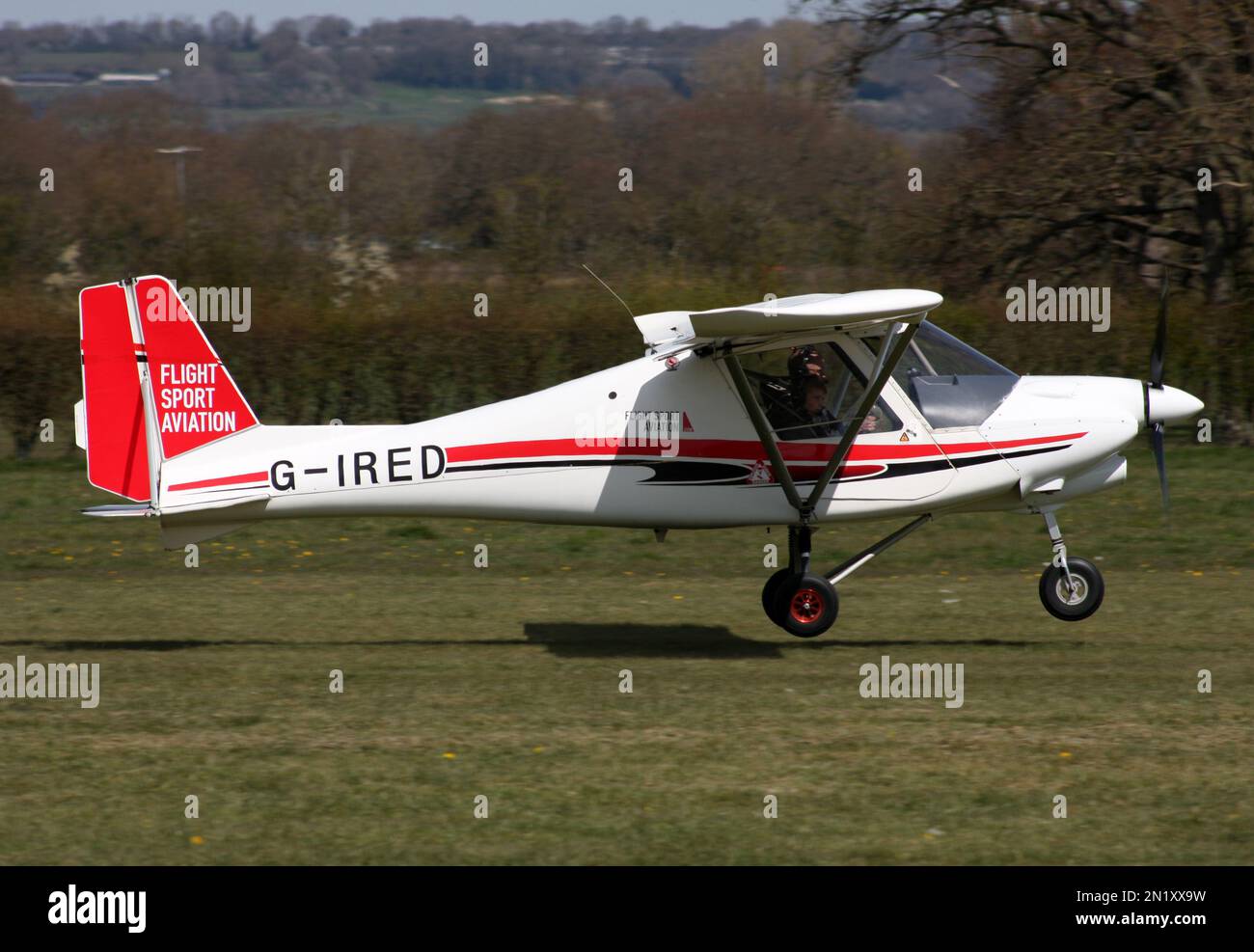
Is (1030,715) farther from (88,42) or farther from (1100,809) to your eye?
(88,42)

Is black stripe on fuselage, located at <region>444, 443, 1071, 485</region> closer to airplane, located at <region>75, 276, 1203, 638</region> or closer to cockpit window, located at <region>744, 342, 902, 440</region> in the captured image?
airplane, located at <region>75, 276, 1203, 638</region>

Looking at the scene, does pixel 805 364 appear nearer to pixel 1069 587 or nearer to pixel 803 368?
pixel 803 368

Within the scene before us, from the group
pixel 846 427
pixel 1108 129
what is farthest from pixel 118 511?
pixel 1108 129

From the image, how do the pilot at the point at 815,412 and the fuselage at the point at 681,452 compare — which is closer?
the fuselage at the point at 681,452

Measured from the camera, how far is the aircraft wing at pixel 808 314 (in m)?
9.24

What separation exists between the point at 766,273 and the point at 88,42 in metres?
110

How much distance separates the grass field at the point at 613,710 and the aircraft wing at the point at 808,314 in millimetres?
2230

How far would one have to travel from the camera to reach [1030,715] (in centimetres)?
841

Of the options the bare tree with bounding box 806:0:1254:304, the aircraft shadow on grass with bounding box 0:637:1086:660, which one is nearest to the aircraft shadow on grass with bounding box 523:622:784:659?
the aircraft shadow on grass with bounding box 0:637:1086:660

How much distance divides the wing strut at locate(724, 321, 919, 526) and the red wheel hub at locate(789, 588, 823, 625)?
0.58 metres

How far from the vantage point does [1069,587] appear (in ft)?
34.7

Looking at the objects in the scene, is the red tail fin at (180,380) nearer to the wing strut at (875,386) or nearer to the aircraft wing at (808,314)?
the aircraft wing at (808,314)

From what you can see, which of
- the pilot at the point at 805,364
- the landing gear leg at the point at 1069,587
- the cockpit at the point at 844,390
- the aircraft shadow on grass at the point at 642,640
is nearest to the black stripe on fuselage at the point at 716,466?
the cockpit at the point at 844,390

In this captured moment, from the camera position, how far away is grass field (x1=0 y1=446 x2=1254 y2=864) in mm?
6430
